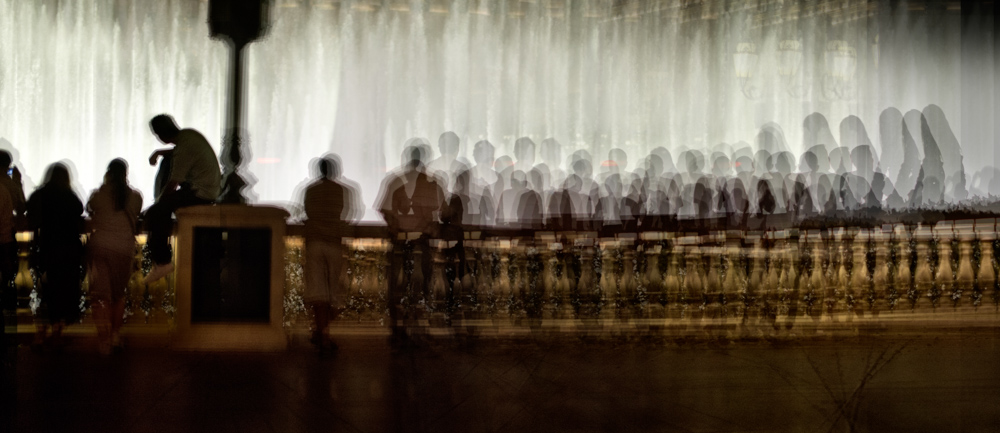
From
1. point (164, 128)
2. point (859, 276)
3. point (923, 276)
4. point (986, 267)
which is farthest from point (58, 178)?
point (986, 267)

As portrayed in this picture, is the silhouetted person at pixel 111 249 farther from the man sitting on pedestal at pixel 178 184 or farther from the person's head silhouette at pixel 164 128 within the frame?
the person's head silhouette at pixel 164 128

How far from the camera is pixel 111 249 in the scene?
627 cm

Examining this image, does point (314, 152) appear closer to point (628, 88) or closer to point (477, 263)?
point (628, 88)

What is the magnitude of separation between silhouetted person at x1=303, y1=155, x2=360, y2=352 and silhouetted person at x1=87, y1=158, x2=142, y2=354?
1252mm

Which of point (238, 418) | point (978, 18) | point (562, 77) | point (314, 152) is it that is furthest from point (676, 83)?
point (238, 418)

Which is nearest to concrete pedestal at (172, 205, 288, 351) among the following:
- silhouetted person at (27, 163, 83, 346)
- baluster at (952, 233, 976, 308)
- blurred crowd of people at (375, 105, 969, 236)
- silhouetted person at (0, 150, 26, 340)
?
silhouetted person at (27, 163, 83, 346)

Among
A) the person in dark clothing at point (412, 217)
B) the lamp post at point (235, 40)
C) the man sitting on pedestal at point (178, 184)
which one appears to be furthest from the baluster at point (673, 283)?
the man sitting on pedestal at point (178, 184)

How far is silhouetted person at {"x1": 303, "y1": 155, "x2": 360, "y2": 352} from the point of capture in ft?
21.6

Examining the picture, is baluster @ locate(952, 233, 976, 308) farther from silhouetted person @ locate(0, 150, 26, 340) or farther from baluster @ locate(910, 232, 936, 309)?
silhouetted person @ locate(0, 150, 26, 340)

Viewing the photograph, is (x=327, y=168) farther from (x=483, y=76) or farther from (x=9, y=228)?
(x=483, y=76)

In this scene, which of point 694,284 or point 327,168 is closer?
point 327,168

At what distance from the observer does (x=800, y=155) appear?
16.9 m

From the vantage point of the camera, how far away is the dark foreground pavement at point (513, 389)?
4.28 meters

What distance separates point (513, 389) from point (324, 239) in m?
2.26
